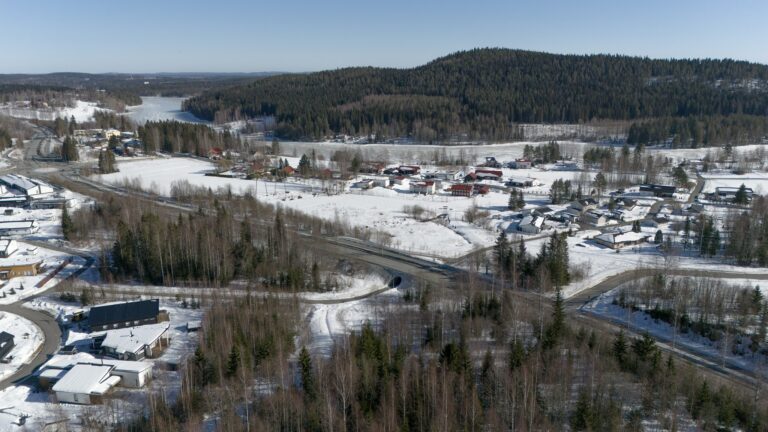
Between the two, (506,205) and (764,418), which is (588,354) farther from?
(506,205)

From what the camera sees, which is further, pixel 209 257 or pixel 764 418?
pixel 209 257

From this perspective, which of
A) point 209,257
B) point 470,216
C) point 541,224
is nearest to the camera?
point 209,257

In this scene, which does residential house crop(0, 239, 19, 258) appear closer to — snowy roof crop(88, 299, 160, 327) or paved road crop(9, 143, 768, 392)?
snowy roof crop(88, 299, 160, 327)

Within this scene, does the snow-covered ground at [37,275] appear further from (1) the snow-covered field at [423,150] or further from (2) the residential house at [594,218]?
(1) the snow-covered field at [423,150]

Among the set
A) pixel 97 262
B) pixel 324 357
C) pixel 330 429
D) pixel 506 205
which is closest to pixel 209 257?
pixel 97 262

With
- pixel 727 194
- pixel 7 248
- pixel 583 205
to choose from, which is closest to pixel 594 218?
pixel 583 205

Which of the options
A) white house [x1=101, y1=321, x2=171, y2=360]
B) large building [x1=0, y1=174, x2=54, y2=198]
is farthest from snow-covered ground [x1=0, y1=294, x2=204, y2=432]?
large building [x1=0, y1=174, x2=54, y2=198]

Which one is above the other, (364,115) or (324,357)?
(364,115)

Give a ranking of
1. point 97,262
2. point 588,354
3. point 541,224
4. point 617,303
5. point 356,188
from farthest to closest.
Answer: point 356,188 → point 541,224 → point 97,262 → point 617,303 → point 588,354
